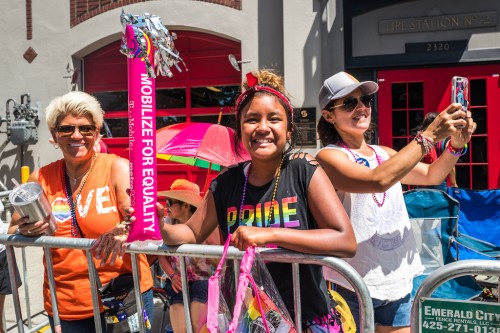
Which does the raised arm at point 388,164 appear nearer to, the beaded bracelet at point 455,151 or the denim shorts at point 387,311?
the beaded bracelet at point 455,151

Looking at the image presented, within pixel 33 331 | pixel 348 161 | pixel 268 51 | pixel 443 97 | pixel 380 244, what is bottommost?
pixel 33 331

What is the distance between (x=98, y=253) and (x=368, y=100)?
1.50 m

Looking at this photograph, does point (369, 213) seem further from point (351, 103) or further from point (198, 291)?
point (198, 291)

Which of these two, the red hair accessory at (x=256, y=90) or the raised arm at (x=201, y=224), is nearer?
the red hair accessory at (x=256, y=90)

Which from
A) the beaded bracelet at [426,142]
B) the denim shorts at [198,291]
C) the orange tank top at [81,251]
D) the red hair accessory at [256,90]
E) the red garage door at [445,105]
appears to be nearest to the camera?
the red hair accessory at [256,90]

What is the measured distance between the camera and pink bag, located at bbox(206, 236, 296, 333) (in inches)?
69.6

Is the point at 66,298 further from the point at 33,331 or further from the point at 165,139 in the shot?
the point at 165,139

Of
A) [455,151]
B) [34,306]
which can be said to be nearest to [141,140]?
[455,151]

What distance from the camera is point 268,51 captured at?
28.4ft

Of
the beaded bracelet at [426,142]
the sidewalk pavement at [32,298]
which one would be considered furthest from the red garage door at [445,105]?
the beaded bracelet at [426,142]

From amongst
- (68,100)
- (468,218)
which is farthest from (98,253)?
(468,218)

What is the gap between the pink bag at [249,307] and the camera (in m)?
1.77

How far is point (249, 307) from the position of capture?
1812 millimetres

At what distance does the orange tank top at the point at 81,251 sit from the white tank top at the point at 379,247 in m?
1.13
